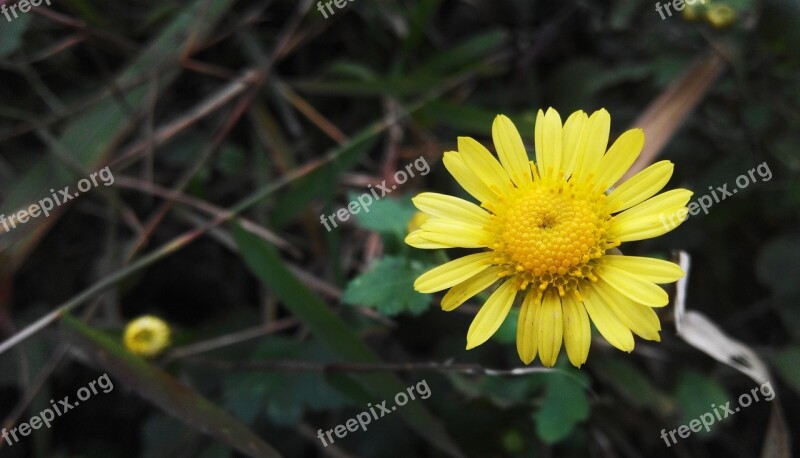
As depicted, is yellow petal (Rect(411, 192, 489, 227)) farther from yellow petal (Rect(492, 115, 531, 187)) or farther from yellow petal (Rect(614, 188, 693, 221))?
yellow petal (Rect(614, 188, 693, 221))

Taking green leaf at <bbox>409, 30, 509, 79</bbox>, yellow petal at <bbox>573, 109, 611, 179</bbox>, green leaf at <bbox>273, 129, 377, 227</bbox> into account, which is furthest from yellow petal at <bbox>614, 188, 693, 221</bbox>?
green leaf at <bbox>409, 30, 509, 79</bbox>

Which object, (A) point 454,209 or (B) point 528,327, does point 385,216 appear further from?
(B) point 528,327

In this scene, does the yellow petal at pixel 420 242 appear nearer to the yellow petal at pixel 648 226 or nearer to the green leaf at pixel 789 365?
the yellow petal at pixel 648 226

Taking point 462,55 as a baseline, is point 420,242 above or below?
below

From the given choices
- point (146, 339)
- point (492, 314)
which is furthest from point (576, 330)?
point (146, 339)

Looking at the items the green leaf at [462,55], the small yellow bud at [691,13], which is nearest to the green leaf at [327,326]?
the green leaf at [462,55]
